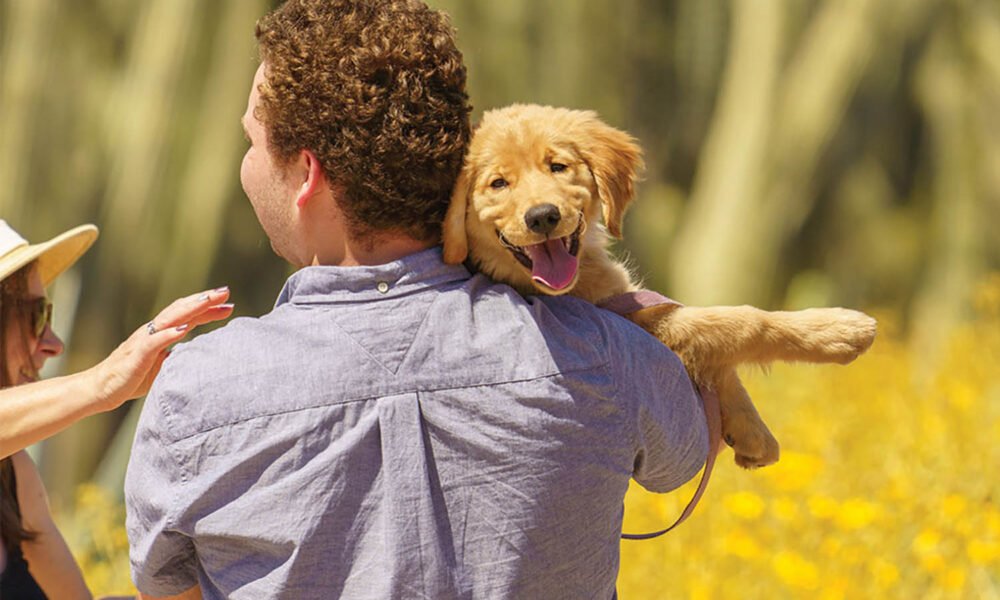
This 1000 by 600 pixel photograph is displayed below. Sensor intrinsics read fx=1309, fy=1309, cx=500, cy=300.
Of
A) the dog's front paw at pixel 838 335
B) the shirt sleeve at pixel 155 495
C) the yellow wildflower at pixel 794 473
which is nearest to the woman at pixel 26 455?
the shirt sleeve at pixel 155 495

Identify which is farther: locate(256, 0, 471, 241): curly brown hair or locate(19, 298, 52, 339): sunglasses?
locate(19, 298, 52, 339): sunglasses

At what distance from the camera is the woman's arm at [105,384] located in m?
1.92

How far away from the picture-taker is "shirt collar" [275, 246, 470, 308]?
179cm

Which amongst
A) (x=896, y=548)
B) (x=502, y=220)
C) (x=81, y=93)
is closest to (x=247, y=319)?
(x=502, y=220)

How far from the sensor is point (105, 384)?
198cm

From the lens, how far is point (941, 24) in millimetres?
6508

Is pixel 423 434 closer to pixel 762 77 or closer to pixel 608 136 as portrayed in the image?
pixel 608 136

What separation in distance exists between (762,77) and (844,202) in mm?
749

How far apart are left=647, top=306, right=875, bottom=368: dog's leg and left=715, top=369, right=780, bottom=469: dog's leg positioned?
43mm

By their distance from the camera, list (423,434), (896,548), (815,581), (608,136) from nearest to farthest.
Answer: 1. (423,434)
2. (608,136)
3. (815,581)
4. (896,548)

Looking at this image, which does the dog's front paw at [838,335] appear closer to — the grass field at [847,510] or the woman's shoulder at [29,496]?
the grass field at [847,510]

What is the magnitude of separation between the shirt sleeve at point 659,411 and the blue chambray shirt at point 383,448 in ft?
0.07

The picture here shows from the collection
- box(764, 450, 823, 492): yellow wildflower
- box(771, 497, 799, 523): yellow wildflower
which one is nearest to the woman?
box(771, 497, 799, 523): yellow wildflower

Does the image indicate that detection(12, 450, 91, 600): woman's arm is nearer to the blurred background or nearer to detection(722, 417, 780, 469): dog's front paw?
detection(722, 417, 780, 469): dog's front paw
